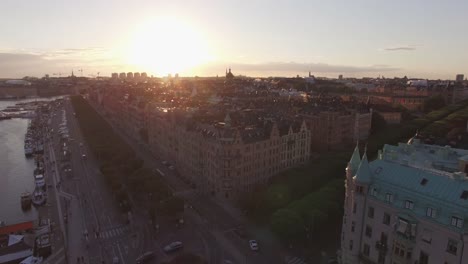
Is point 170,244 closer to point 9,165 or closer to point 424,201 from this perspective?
point 424,201

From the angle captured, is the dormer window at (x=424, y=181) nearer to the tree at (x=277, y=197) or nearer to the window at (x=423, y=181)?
the window at (x=423, y=181)

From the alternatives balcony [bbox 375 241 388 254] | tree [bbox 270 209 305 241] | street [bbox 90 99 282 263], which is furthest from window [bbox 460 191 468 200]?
street [bbox 90 99 282 263]

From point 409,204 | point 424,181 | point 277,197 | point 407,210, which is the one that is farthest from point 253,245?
point 424,181

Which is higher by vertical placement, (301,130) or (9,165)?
(301,130)

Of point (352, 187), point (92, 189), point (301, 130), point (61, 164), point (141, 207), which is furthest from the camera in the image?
point (61, 164)

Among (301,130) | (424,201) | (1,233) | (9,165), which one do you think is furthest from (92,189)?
(424,201)

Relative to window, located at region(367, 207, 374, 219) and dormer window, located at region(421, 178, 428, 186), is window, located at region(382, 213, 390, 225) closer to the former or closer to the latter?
window, located at region(367, 207, 374, 219)
